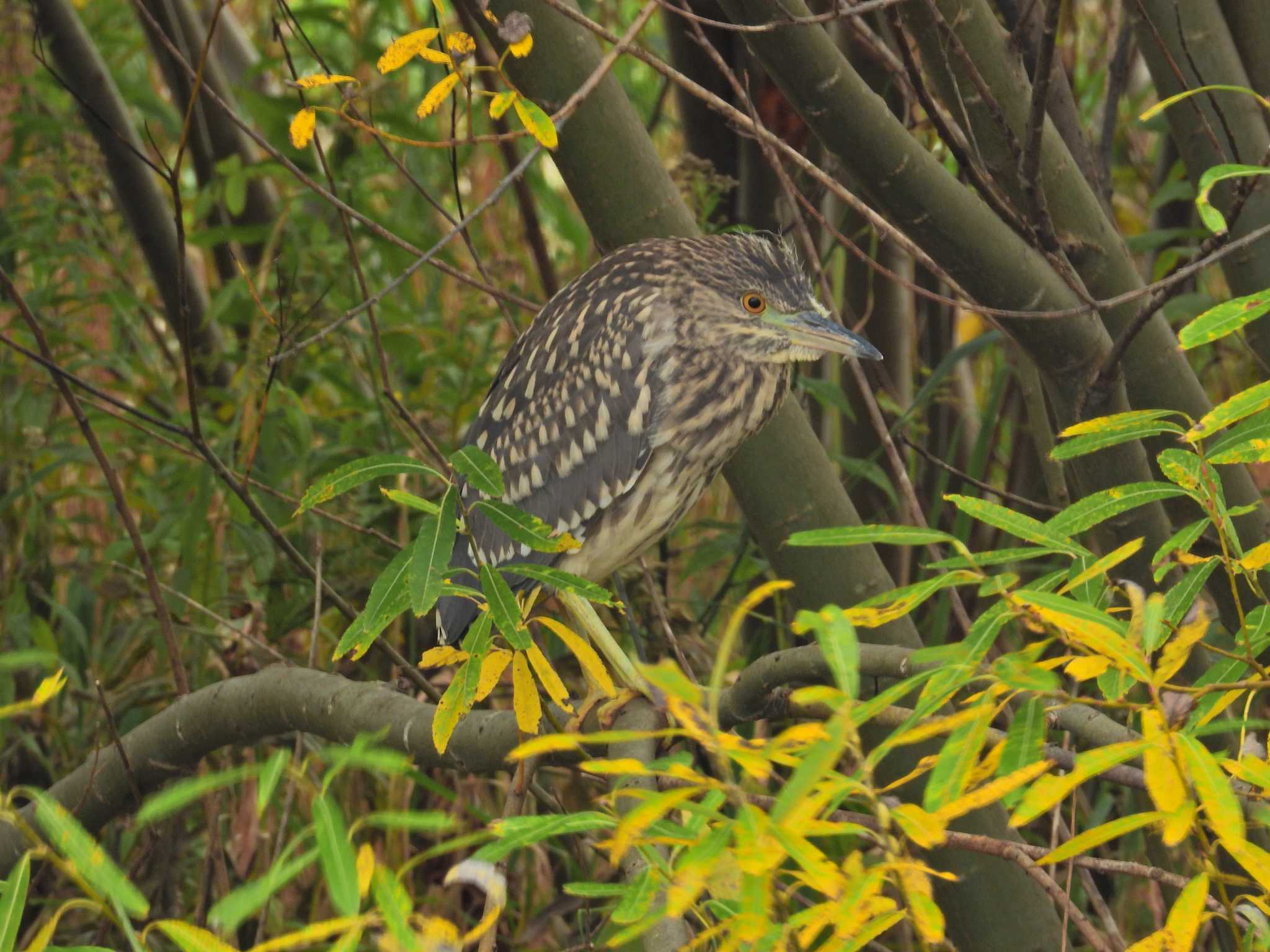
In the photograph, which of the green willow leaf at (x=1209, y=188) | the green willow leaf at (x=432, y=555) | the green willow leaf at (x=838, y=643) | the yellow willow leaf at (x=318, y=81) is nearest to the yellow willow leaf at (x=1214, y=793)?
the green willow leaf at (x=838, y=643)

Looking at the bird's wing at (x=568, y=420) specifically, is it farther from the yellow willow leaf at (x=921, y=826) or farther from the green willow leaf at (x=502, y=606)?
the yellow willow leaf at (x=921, y=826)

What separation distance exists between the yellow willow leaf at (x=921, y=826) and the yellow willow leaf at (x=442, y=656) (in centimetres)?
59

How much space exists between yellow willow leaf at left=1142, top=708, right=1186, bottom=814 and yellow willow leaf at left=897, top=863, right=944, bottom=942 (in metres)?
0.16

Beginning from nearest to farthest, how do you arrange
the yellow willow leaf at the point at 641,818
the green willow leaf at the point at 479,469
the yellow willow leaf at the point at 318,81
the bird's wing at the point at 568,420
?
the yellow willow leaf at the point at 641,818
the green willow leaf at the point at 479,469
the yellow willow leaf at the point at 318,81
the bird's wing at the point at 568,420

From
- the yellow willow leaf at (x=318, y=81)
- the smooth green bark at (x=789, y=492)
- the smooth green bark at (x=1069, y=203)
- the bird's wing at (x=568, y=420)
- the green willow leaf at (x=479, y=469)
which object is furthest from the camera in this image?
the bird's wing at (x=568, y=420)

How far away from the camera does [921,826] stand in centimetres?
95

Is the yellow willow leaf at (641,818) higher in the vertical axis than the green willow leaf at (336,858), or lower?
lower

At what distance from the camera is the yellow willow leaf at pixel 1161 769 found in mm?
914

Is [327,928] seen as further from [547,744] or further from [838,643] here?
[838,643]

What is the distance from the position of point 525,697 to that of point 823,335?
1022mm

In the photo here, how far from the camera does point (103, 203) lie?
14.3ft

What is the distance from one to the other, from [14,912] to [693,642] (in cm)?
199

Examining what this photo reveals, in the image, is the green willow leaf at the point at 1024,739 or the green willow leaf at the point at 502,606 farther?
the green willow leaf at the point at 502,606

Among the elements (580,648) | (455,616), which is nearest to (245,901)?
(580,648)
